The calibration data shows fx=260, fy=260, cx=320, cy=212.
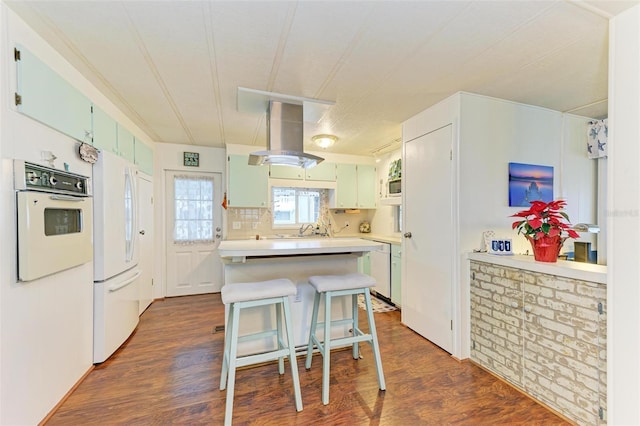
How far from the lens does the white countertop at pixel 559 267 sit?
4.98 ft

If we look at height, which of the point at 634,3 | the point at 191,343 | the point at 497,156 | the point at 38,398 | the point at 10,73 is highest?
the point at 634,3

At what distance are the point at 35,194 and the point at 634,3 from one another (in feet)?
10.7

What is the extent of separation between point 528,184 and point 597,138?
1.10m

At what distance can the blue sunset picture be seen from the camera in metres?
2.43

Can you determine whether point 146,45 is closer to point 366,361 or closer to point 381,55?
point 381,55

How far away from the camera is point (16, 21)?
1.43 meters

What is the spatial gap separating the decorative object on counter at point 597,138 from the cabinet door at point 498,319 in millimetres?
1982

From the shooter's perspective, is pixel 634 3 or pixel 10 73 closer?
pixel 634 3

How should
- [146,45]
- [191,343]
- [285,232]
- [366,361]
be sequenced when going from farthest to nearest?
[285,232] < [191,343] < [366,361] < [146,45]

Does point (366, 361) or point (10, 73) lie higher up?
point (10, 73)

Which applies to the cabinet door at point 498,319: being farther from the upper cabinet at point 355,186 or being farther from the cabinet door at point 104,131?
the cabinet door at point 104,131

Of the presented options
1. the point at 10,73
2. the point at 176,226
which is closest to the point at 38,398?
the point at 10,73

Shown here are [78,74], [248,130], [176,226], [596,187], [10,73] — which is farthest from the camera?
[176,226]

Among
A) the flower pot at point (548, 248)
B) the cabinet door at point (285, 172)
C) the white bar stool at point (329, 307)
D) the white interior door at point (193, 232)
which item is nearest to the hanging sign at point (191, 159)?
the white interior door at point (193, 232)
